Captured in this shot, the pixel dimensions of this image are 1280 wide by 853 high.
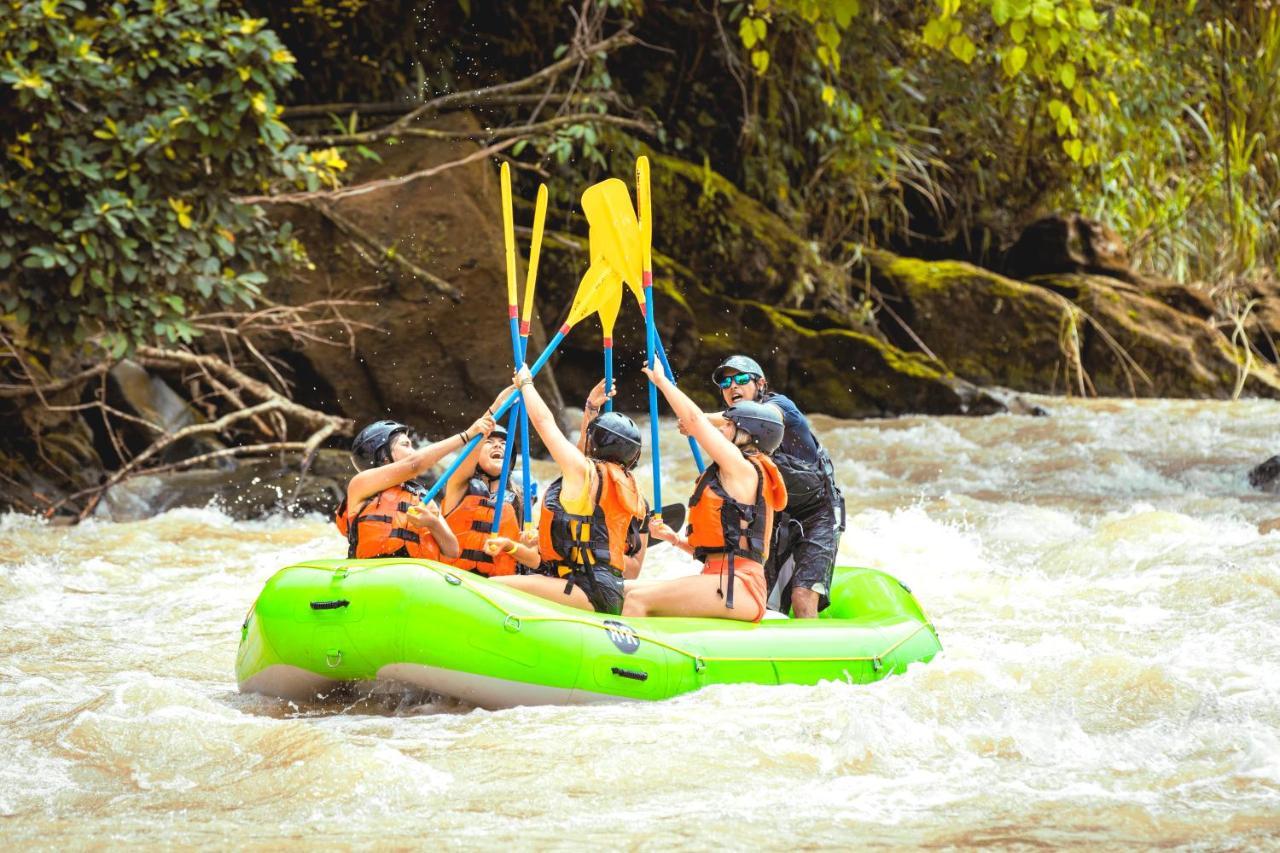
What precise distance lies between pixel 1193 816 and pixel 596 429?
1.99 metres

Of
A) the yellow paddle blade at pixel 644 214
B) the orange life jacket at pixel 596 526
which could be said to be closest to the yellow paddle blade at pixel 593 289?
the yellow paddle blade at pixel 644 214

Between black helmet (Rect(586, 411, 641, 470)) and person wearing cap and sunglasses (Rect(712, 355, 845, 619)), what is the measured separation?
74cm

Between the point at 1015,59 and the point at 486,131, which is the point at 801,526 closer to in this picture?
the point at 1015,59

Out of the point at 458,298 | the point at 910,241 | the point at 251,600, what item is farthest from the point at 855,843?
the point at 910,241

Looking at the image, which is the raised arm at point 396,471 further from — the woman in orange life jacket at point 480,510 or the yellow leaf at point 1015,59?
the yellow leaf at point 1015,59

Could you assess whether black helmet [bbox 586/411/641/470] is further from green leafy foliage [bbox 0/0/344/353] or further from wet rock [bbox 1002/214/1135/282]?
wet rock [bbox 1002/214/1135/282]

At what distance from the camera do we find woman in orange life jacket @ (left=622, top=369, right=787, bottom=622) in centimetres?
453

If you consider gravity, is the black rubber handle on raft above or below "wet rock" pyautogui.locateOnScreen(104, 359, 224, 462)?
above

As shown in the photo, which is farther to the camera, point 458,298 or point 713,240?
point 713,240

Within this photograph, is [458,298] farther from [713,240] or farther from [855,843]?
[855,843]

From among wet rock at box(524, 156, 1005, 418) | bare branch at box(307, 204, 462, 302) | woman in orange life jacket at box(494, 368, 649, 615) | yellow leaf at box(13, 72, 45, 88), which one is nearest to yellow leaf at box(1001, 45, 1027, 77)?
woman in orange life jacket at box(494, 368, 649, 615)

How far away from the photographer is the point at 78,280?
276 inches

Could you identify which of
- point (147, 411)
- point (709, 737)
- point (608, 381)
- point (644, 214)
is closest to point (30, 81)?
point (147, 411)

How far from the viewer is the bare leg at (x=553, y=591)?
4457mm
